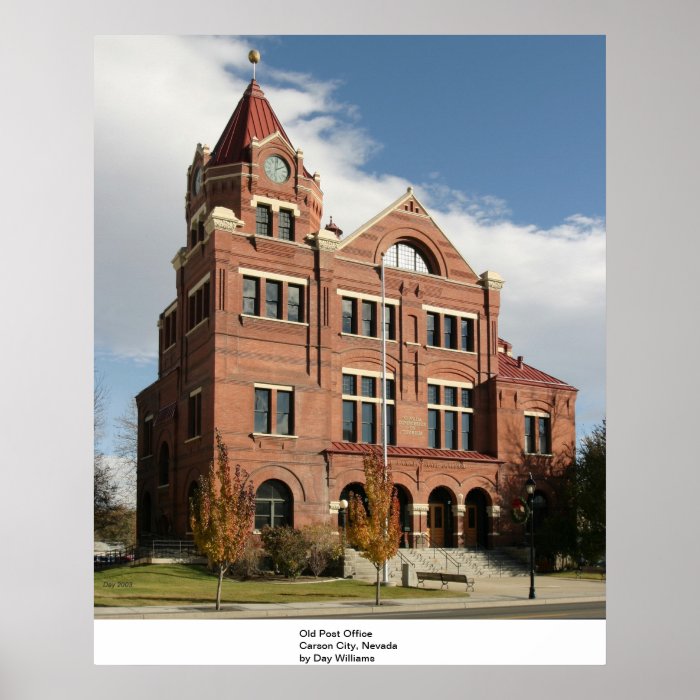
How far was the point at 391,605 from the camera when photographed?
58.4 feet

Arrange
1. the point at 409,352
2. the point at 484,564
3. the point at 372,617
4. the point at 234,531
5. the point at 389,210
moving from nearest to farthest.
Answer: the point at 372,617
the point at 234,531
the point at 389,210
the point at 484,564
the point at 409,352

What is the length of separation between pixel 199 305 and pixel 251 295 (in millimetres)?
1390

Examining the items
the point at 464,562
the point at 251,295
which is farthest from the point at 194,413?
the point at 464,562

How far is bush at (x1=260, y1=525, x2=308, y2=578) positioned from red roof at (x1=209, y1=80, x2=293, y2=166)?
8.29m

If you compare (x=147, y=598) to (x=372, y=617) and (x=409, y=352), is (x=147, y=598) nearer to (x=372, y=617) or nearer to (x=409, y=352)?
(x=372, y=617)

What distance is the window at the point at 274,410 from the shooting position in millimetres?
22156

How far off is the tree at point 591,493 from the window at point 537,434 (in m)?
1.88

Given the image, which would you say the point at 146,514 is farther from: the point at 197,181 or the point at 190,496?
the point at 197,181

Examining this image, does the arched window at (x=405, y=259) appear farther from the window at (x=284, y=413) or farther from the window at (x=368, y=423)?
the window at (x=284, y=413)

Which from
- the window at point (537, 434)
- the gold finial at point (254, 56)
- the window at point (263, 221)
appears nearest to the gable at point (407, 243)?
the window at point (263, 221)
